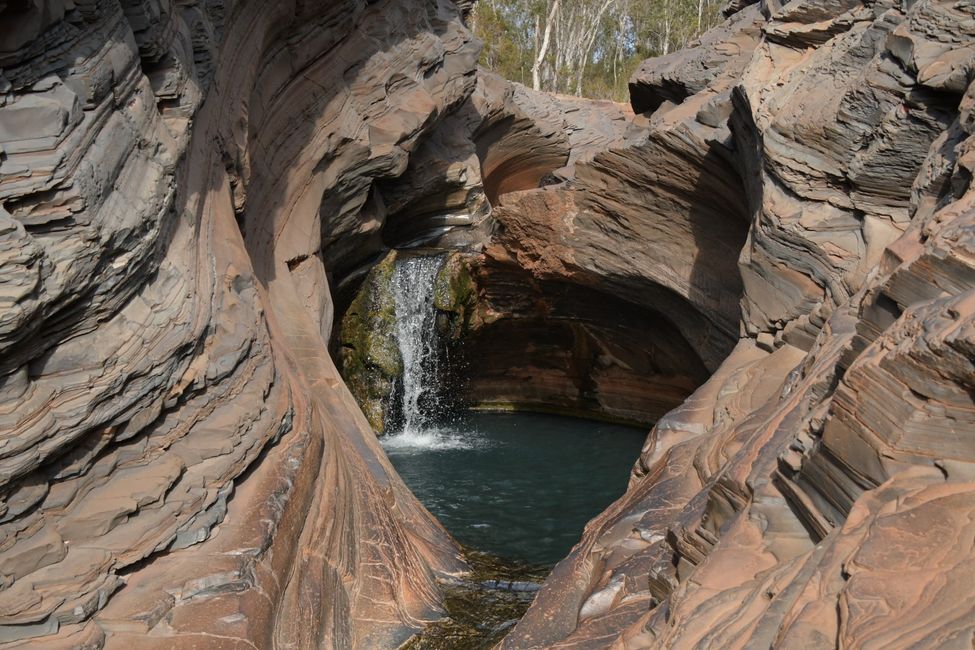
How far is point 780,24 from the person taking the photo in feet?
34.5

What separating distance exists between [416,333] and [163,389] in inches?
343

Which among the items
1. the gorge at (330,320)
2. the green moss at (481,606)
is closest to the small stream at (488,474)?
the green moss at (481,606)

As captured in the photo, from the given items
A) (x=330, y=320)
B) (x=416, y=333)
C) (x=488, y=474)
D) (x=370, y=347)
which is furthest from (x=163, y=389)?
(x=416, y=333)

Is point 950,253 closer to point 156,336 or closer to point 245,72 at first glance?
point 156,336

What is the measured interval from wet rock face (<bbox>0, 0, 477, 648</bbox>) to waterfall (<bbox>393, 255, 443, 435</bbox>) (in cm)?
498

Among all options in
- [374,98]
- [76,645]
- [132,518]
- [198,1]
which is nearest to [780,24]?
[374,98]

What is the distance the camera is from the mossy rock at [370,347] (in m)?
15.0

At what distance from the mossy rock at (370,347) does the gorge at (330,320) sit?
1.18 m

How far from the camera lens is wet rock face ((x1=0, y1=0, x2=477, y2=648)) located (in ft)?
18.6

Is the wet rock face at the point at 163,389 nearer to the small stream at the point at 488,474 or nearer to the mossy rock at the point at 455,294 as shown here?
the small stream at the point at 488,474

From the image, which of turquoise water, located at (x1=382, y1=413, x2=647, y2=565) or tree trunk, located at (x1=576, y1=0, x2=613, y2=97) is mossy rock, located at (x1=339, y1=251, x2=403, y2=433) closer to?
turquoise water, located at (x1=382, y1=413, x2=647, y2=565)

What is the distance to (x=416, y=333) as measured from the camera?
1538cm

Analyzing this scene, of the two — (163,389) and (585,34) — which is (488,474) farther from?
(585,34)

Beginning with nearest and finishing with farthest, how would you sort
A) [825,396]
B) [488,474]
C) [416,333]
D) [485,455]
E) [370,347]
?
1. [825,396]
2. [488,474]
3. [485,455]
4. [370,347]
5. [416,333]
